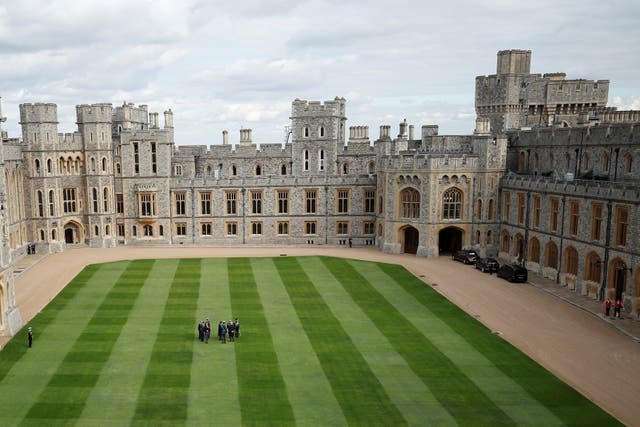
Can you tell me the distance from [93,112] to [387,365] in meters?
40.8

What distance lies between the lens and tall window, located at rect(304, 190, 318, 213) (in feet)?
191

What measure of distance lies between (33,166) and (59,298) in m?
20.7

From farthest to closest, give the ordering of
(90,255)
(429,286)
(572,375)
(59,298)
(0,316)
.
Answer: (90,255), (429,286), (59,298), (0,316), (572,375)

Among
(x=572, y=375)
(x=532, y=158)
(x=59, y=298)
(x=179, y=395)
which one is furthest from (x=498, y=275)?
(x=59, y=298)

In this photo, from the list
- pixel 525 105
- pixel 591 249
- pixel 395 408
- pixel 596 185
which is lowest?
pixel 395 408

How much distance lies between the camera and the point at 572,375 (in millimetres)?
25578

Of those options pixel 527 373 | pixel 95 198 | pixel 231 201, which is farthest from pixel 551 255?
pixel 95 198

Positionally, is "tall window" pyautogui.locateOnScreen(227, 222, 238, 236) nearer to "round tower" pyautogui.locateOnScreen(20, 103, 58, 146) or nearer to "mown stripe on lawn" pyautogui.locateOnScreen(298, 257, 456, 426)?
"round tower" pyautogui.locateOnScreen(20, 103, 58, 146)

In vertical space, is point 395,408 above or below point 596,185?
below

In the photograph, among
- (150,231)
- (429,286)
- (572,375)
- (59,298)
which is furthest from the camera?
(150,231)

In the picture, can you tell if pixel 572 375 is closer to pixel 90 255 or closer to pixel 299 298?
pixel 299 298

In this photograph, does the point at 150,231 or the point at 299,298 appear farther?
the point at 150,231

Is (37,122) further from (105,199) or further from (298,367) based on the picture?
(298,367)

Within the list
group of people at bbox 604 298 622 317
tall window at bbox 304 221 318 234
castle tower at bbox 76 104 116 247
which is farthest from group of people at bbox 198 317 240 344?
castle tower at bbox 76 104 116 247
